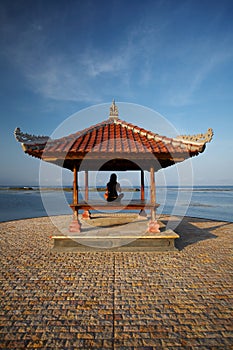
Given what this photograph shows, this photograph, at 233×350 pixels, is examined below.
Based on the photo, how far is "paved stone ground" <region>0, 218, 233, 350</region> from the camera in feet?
8.22

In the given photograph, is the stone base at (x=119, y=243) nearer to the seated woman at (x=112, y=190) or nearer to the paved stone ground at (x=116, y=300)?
the paved stone ground at (x=116, y=300)

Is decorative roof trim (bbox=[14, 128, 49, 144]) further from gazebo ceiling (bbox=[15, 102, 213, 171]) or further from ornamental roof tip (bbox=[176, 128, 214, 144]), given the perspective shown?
ornamental roof tip (bbox=[176, 128, 214, 144])

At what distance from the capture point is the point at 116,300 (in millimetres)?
3336

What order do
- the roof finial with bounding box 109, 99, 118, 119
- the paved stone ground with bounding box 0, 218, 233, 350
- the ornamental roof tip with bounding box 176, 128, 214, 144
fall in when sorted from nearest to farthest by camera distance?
the paved stone ground with bounding box 0, 218, 233, 350 → the ornamental roof tip with bounding box 176, 128, 214, 144 → the roof finial with bounding box 109, 99, 118, 119

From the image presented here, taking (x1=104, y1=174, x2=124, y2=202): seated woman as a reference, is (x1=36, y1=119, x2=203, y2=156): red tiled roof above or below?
above

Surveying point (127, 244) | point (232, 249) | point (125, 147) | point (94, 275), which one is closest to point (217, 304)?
point (94, 275)

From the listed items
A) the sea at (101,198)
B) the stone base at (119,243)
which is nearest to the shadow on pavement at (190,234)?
the stone base at (119,243)

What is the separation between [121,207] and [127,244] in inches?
43.3

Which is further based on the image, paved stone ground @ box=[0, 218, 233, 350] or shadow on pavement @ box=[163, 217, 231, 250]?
shadow on pavement @ box=[163, 217, 231, 250]

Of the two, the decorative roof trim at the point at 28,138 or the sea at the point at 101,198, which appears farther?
the sea at the point at 101,198

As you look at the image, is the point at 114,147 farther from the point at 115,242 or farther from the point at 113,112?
the point at 115,242

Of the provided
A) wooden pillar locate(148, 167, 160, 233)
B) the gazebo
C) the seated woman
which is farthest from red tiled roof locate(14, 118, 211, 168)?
the seated woman

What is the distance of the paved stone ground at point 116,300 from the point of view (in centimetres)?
251

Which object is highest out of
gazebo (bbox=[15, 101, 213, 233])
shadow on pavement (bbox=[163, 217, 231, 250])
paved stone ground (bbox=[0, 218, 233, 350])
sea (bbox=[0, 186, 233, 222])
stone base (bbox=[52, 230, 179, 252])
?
gazebo (bbox=[15, 101, 213, 233])
